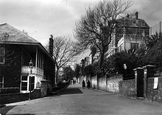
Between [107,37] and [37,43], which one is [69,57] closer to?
[107,37]

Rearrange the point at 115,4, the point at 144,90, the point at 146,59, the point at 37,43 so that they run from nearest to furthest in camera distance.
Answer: the point at 144,90 → the point at 146,59 → the point at 37,43 → the point at 115,4

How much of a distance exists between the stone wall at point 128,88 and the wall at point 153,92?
79.1 inches

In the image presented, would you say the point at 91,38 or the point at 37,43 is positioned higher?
the point at 91,38

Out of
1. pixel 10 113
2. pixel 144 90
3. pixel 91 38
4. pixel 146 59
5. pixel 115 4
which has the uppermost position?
pixel 115 4

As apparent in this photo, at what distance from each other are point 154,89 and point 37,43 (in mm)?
13538

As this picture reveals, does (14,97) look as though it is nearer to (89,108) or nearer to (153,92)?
(89,108)

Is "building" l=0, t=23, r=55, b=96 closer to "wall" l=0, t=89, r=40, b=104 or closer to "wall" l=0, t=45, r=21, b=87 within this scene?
"wall" l=0, t=45, r=21, b=87

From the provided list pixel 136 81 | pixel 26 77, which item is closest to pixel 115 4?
pixel 26 77

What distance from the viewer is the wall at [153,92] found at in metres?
12.5

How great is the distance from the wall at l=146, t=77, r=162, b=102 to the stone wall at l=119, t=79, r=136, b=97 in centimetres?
201

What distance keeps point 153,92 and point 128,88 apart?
3.90 metres

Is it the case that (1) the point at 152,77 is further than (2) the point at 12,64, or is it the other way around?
(2) the point at 12,64

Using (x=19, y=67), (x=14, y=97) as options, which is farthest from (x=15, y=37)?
(x=14, y=97)

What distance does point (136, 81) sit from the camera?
50.4 ft
